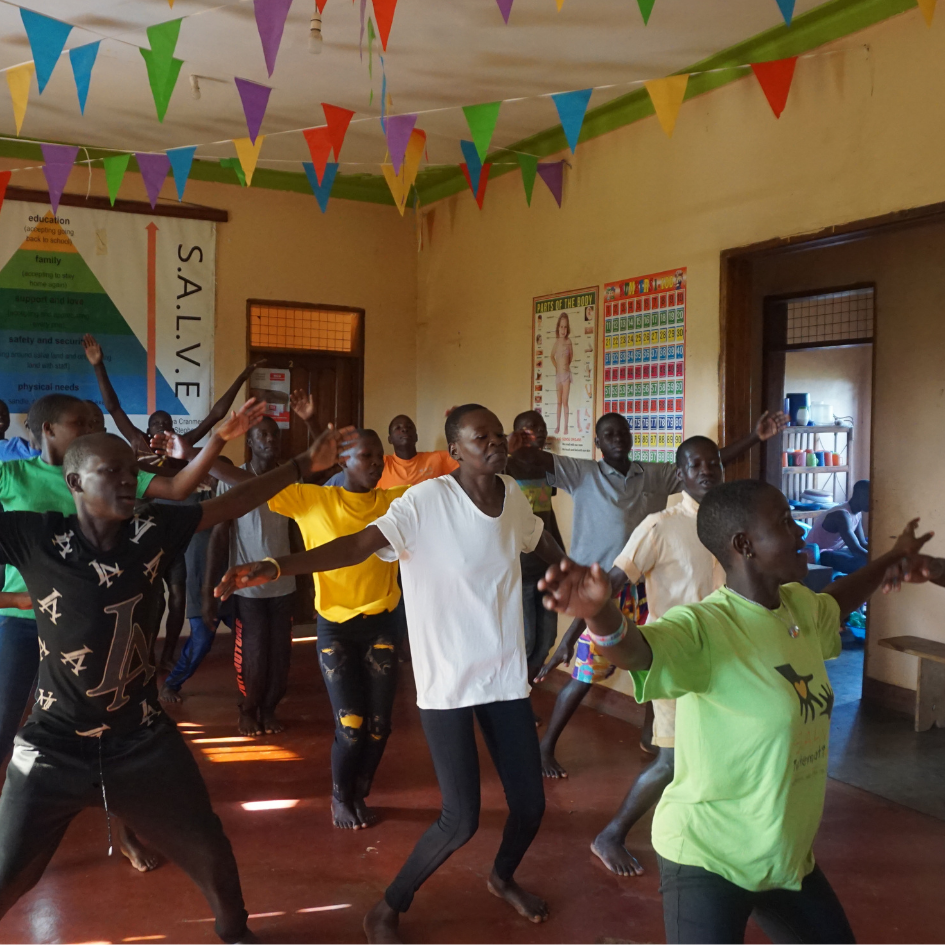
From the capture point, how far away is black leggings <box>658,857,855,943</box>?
1.59m

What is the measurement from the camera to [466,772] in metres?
2.41

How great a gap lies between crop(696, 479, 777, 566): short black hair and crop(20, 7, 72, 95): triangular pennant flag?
3424 millimetres

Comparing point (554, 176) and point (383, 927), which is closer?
point (383, 927)

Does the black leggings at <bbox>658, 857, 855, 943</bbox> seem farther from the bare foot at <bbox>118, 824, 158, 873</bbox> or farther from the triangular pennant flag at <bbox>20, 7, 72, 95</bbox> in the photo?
the triangular pennant flag at <bbox>20, 7, 72, 95</bbox>

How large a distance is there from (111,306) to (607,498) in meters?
4.10

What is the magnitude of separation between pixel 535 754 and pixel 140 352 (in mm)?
5026

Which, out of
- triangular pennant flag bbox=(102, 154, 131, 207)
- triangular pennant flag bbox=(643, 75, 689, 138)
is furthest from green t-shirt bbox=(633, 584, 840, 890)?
triangular pennant flag bbox=(102, 154, 131, 207)

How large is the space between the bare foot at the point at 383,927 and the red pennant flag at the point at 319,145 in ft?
12.7

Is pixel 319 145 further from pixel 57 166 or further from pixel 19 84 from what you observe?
pixel 57 166

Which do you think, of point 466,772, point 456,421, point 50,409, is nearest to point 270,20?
point 50,409

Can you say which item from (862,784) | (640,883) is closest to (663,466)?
(862,784)

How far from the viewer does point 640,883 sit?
116 inches

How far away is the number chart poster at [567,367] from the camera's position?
544 centimetres

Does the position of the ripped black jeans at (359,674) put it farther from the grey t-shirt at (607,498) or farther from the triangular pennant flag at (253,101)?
the triangular pennant flag at (253,101)
